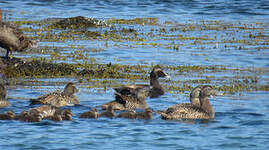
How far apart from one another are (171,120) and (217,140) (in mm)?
1659

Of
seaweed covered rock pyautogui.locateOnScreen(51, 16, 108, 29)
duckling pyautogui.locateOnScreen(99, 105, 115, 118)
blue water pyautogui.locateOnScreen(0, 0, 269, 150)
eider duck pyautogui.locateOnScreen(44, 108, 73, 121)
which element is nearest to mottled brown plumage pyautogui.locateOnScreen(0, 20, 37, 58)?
blue water pyautogui.locateOnScreen(0, 0, 269, 150)

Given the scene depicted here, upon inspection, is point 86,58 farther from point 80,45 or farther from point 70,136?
point 70,136

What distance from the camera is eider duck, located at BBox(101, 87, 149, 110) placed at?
1382 centimetres

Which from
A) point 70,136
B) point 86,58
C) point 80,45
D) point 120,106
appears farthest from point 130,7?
point 70,136

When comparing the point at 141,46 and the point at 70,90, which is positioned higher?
the point at 141,46

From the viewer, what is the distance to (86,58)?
67.5 ft

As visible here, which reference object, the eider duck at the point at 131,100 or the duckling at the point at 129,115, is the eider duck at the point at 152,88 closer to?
the eider duck at the point at 131,100

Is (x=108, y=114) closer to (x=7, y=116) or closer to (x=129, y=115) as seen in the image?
(x=129, y=115)

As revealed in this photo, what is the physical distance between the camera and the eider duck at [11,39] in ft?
61.8

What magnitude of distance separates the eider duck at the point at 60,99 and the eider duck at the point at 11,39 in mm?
5343

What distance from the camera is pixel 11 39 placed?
19.0m

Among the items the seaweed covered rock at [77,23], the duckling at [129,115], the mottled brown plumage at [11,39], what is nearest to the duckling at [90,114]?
the duckling at [129,115]

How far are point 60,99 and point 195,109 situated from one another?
3244 millimetres

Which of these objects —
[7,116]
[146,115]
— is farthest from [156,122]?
[7,116]
